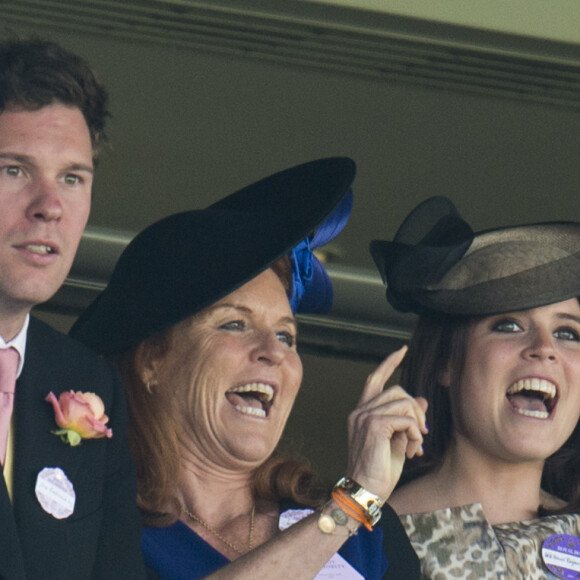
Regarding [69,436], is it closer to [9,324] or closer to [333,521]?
[9,324]

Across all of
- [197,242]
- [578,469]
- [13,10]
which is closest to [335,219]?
[197,242]

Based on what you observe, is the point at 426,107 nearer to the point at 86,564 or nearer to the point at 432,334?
the point at 432,334

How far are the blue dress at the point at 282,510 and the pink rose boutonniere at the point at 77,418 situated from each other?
376mm

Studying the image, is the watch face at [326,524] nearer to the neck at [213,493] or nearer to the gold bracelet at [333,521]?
the gold bracelet at [333,521]

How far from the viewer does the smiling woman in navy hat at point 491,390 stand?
3355 mm

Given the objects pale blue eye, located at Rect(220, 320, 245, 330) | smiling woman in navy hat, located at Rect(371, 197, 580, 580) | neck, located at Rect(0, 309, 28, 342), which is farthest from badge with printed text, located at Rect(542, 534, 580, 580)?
neck, located at Rect(0, 309, 28, 342)

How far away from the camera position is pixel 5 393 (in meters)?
2.55

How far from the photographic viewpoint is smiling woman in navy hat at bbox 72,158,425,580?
298 centimetres

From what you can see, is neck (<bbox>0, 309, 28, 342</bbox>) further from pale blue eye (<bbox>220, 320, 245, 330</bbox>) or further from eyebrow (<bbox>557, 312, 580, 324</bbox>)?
eyebrow (<bbox>557, 312, 580, 324</bbox>)

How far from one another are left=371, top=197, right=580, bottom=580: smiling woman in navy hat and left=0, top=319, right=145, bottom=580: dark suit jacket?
2.90ft

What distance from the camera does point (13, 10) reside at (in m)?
3.88

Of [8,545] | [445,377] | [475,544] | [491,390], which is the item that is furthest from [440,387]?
[8,545]

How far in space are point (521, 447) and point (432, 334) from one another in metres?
0.35

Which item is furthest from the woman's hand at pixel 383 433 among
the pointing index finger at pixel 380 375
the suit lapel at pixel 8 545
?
the suit lapel at pixel 8 545
